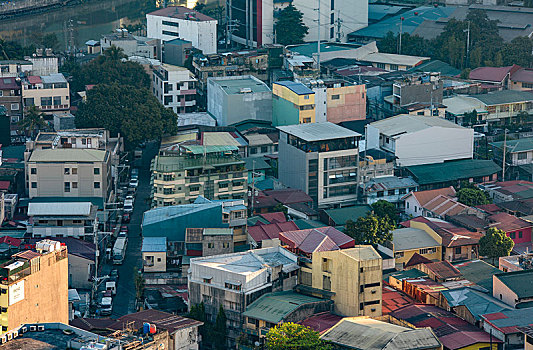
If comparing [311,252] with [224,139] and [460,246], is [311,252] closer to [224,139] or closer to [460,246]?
[460,246]

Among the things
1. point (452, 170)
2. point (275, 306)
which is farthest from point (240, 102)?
point (275, 306)

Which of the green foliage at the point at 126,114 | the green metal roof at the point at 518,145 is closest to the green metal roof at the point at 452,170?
the green metal roof at the point at 518,145

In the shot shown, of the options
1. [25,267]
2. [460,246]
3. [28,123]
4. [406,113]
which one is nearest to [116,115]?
[28,123]

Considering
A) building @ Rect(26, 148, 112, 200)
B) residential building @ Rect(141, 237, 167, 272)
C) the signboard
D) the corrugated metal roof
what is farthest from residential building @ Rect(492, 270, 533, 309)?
building @ Rect(26, 148, 112, 200)

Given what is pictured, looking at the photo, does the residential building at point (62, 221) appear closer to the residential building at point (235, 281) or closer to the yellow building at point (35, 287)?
the residential building at point (235, 281)

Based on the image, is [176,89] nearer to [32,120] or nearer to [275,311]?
[32,120]

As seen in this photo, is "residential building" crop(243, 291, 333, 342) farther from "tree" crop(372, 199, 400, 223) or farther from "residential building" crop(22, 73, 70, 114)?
"residential building" crop(22, 73, 70, 114)
